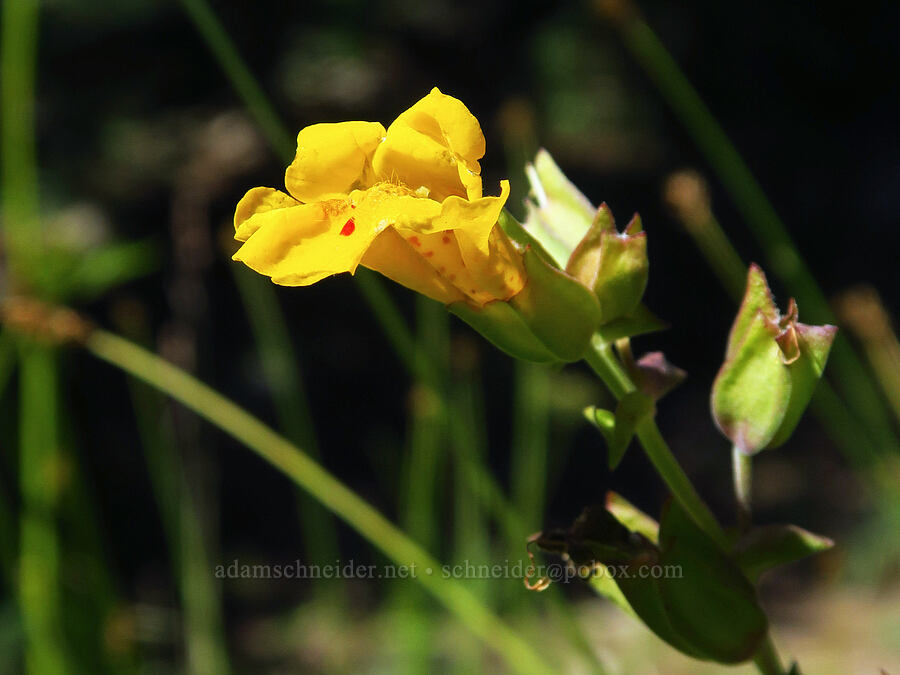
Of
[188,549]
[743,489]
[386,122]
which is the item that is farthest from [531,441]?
[743,489]

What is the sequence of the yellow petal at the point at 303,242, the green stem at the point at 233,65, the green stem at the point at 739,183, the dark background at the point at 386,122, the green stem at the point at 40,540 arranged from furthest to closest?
the dark background at the point at 386,122
the green stem at the point at 739,183
the green stem at the point at 40,540
the green stem at the point at 233,65
the yellow petal at the point at 303,242

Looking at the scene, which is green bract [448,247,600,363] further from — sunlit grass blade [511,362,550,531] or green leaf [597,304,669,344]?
sunlit grass blade [511,362,550,531]

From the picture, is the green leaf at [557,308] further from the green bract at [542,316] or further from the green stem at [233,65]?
the green stem at [233,65]

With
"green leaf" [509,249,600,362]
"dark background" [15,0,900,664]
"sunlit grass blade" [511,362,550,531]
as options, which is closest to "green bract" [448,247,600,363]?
"green leaf" [509,249,600,362]

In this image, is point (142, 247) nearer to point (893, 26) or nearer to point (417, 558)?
point (417, 558)

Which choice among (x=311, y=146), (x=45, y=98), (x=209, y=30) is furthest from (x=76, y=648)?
(x=45, y=98)

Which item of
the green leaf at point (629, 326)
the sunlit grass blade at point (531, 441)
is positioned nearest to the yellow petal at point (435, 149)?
the green leaf at point (629, 326)
